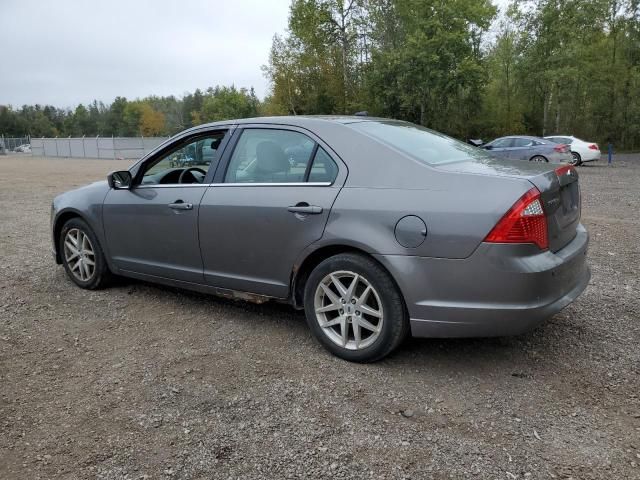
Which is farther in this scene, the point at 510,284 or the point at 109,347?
the point at 109,347

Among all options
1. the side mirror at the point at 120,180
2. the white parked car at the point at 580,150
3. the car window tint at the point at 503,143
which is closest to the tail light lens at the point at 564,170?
the side mirror at the point at 120,180

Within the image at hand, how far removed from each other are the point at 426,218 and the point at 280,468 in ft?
4.99

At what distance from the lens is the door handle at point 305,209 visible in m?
3.40

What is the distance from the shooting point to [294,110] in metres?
43.5

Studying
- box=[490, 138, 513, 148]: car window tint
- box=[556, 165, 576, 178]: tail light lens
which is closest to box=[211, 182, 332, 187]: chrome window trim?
box=[556, 165, 576, 178]: tail light lens

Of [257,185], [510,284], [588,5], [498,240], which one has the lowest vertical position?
[510,284]

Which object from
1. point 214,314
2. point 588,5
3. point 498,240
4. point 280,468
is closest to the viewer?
point 280,468

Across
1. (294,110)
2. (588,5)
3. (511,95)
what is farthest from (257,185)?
(511,95)

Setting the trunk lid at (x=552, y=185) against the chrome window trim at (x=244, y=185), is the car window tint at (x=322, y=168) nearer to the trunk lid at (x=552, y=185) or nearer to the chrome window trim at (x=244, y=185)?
the chrome window trim at (x=244, y=185)

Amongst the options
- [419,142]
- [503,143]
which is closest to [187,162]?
[419,142]

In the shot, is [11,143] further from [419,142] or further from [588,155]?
[419,142]

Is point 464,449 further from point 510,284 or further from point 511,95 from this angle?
point 511,95

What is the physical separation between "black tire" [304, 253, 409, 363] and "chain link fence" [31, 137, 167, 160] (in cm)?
3665

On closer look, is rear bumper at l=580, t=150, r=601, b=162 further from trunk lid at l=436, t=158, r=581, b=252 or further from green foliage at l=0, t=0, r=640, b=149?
trunk lid at l=436, t=158, r=581, b=252
